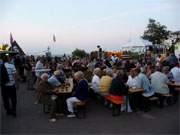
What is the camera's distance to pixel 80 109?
36.8 ft

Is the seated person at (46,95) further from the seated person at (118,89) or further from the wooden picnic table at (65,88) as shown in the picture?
the seated person at (118,89)

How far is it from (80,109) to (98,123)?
1.44 meters

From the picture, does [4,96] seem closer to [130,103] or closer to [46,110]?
[46,110]

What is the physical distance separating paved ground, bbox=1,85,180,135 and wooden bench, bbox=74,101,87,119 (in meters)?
0.20

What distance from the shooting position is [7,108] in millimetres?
11062

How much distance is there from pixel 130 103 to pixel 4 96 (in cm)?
363

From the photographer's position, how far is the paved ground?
29.5 ft

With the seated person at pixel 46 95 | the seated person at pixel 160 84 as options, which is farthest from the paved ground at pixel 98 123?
the seated person at pixel 160 84

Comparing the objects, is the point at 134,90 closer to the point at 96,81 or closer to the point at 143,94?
the point at 143,94

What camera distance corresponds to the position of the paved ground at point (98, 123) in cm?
898

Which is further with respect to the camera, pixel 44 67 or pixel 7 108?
pixel 44 67

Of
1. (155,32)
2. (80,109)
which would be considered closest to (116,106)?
(80,109)

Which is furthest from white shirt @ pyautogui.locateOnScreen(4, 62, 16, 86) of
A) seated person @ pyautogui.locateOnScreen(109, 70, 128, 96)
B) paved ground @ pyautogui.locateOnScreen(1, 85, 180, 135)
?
seated person @ pyautogui.locateOnScreen(109, 70, 128, 96)

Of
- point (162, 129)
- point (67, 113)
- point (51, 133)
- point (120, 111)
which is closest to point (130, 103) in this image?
point (120, 111)
